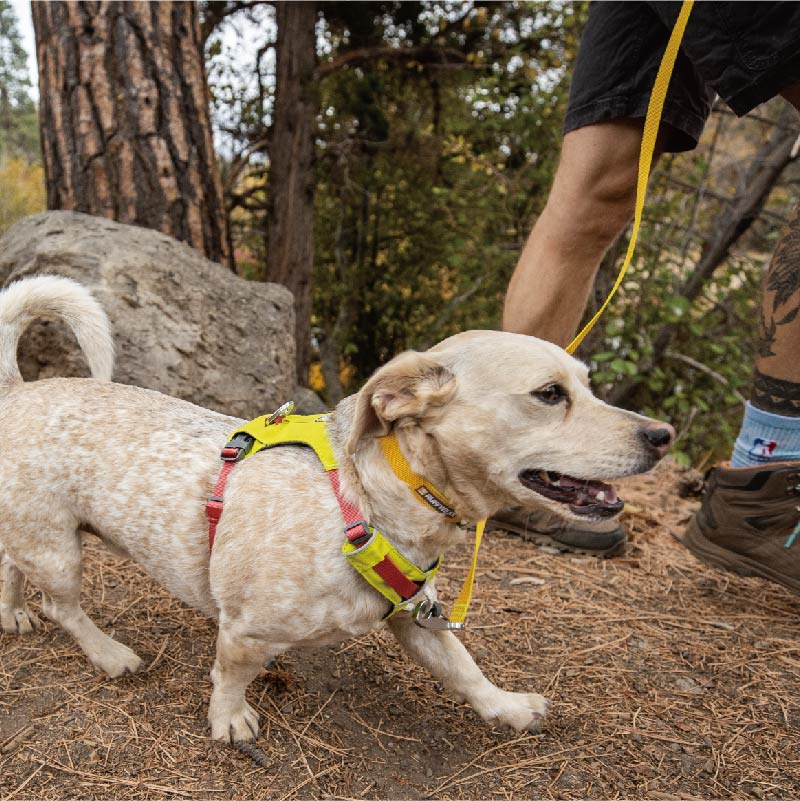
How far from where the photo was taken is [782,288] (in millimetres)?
3117

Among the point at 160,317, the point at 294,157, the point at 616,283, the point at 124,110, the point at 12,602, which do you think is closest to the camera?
the point at 616,283

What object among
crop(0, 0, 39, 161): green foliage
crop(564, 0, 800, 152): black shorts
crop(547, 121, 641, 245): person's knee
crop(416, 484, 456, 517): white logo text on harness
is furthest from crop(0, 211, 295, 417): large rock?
crop(0, 0, 39, 161): green foliage

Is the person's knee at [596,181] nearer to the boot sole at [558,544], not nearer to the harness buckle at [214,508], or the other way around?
the boot sole at [558,544]

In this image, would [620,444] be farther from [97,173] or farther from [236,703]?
[97,173]

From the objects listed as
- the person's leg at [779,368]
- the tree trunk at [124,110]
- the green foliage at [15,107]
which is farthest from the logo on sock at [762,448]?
the green foliage at [15,107]

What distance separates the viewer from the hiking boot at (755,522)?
2998 millimetres

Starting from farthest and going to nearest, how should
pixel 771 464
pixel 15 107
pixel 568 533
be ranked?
1. pixel 15 107
2. pixel 568 533
3. pixel 771 464

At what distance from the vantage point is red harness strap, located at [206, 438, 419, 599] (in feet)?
6.72

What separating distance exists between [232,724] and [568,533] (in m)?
1.97

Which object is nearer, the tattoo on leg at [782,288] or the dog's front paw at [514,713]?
the dog's front paw at [514,713]

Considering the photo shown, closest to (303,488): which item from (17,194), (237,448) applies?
(237,448)

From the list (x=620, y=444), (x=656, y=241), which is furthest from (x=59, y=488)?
(x=656, y=241)

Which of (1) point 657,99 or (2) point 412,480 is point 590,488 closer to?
(2) point 412,480

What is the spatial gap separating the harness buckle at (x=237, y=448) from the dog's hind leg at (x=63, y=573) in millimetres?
643
